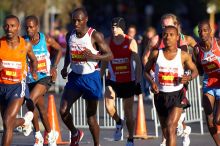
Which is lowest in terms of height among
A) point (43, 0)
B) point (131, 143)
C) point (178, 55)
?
point (131, 143)

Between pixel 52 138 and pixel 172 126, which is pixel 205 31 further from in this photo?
pixel 52 138

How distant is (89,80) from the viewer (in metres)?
15.1

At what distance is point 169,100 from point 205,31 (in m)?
1.43

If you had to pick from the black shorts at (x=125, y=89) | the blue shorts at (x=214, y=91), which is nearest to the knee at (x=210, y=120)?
the blue shorts at (x=214, y=91)

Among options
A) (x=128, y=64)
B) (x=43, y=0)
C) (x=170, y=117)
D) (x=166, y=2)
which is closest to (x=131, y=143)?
(x=128, y=64)

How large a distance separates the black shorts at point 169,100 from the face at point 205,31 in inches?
46.0

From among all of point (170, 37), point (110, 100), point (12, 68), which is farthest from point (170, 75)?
point (110, 100)

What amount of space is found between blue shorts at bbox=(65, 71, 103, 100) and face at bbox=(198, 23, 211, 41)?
1.68m

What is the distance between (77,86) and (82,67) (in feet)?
0.99

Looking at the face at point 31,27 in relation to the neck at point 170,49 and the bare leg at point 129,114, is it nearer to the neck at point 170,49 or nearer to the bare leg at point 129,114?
the bare leg at point 129,114

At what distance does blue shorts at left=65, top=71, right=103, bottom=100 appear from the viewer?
15062 mm

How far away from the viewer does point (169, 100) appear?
45.9 ft

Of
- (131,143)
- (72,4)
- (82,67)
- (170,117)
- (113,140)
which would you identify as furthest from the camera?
(72,4)

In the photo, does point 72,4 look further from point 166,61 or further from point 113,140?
point 166,61
